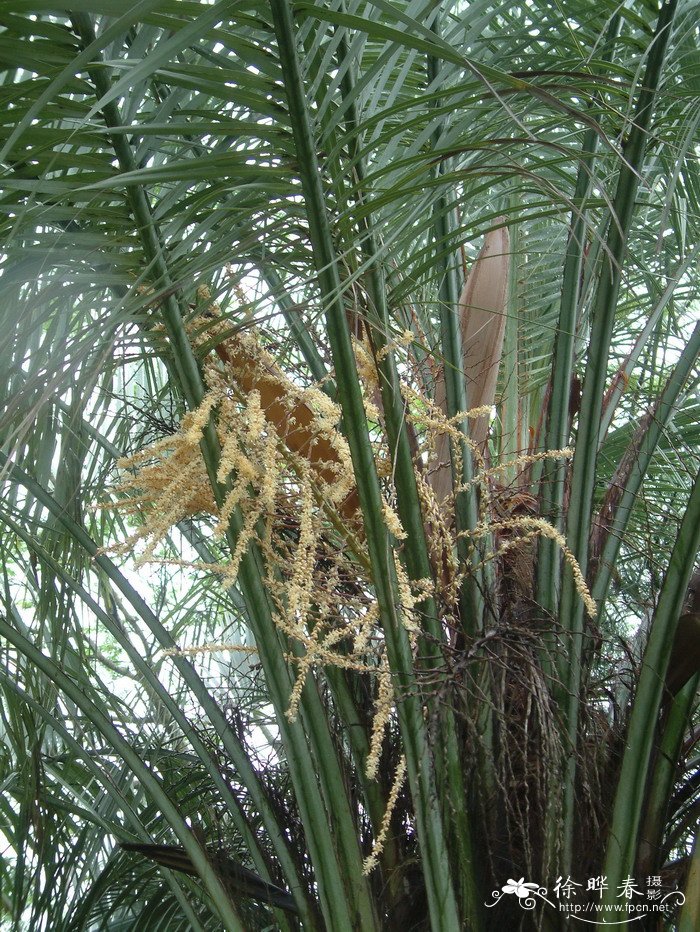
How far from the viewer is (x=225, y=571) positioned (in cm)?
71

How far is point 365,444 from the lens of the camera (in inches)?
28.1

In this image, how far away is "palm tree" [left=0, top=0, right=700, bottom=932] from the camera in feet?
2.22

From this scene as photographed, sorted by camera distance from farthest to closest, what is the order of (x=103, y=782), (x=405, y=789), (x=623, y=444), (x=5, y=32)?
(x=623, y=444) < (x=103, y=782) < (x=405, y=789) < (x=5, y=32)

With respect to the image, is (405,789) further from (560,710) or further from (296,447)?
(296,447)

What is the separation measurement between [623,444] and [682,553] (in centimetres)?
86

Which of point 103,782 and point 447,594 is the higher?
point 447,594

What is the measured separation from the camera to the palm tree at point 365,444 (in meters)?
A: 0.68

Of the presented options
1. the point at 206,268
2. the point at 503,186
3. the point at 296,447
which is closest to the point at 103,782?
the point at 296,447
